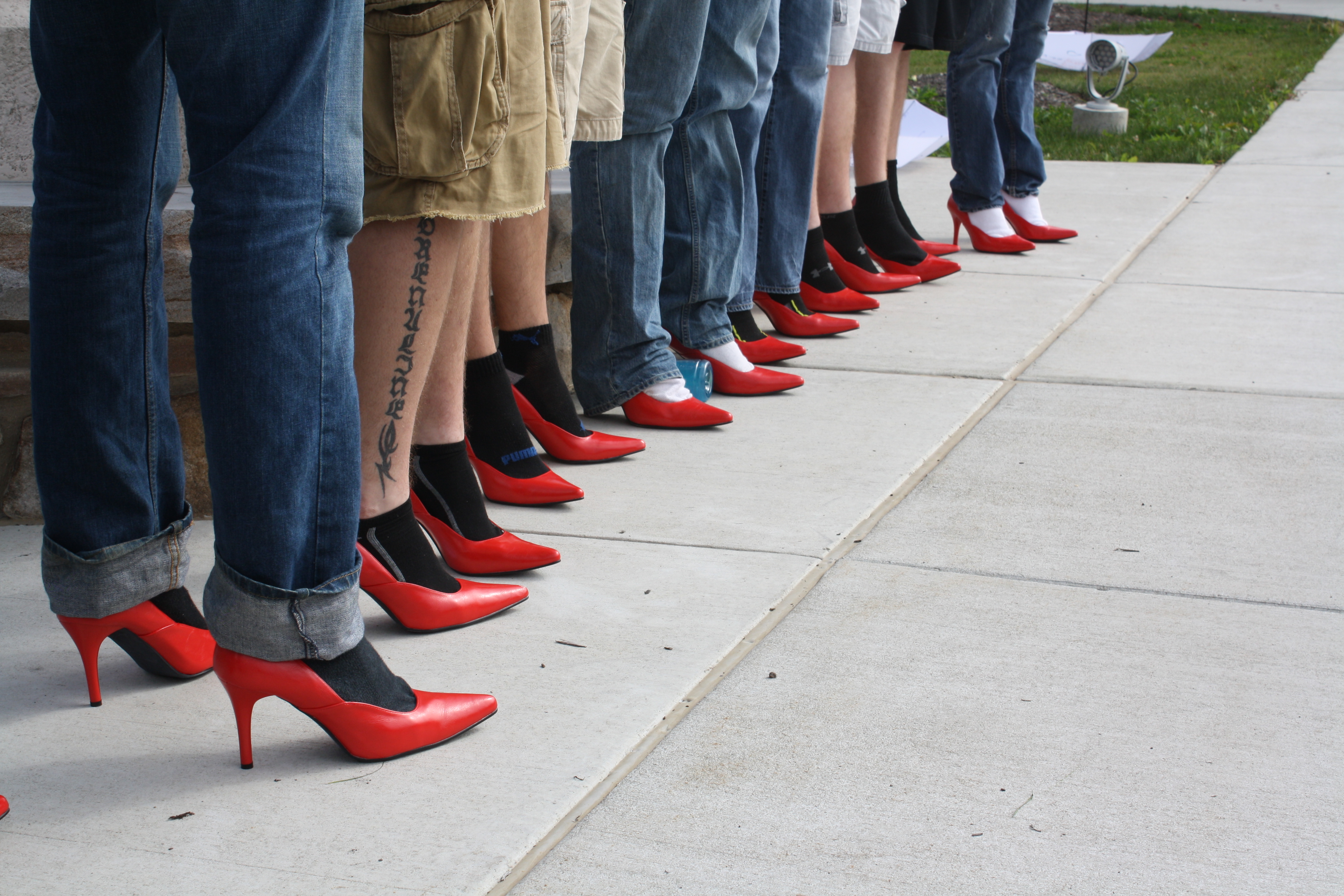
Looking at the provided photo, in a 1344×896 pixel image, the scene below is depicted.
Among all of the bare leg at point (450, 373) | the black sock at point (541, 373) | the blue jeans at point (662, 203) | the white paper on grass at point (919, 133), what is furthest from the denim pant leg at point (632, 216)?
the white paper on grass at point (919, 133)

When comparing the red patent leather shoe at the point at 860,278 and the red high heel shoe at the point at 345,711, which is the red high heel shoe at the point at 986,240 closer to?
the red patent leather shoe at the point at 860,278

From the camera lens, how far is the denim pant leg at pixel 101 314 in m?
1.69

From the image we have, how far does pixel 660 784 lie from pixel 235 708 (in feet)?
1.72

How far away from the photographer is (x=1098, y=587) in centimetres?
231

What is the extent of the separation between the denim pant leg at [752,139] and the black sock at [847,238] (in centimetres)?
75

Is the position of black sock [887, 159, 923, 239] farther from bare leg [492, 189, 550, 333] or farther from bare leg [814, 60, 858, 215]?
bare leg [492, 189, 550, 333]

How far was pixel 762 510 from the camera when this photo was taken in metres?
2.67

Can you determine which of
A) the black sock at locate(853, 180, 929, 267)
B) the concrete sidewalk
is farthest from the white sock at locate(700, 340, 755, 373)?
the black sock at locate(853, 180, 929, 267)

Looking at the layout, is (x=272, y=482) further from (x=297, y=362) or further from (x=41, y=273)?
(x=41, y=273)

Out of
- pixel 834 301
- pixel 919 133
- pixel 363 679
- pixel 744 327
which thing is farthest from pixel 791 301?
pixel 919 133

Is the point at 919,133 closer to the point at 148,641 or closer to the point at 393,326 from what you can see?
the point at 393,326

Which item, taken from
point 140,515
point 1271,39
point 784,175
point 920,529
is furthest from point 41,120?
point 1271,39

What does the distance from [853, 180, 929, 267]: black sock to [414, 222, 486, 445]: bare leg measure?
2741 mm

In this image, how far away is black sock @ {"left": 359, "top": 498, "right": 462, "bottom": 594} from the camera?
202 cm
